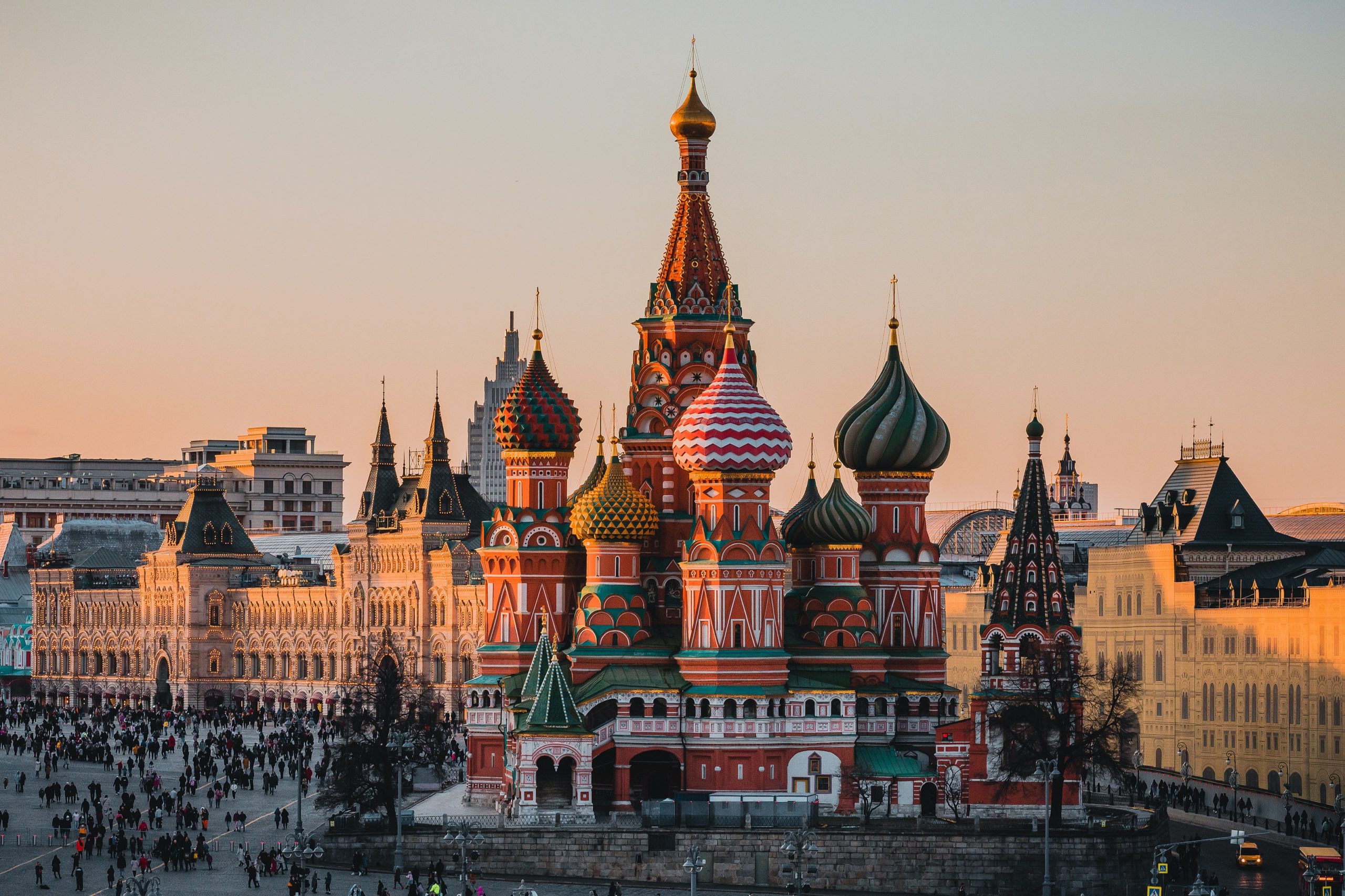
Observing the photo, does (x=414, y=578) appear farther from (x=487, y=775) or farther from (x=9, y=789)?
(x=487, y=775)

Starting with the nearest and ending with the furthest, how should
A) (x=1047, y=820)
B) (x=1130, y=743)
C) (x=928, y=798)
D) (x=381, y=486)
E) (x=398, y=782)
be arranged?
(x=1047, y=820) < (x=398, y=782) < (x=928, y=798) < (x=1130, y=743) < (x=381, y=486)

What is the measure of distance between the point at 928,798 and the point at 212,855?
21240 millimetres

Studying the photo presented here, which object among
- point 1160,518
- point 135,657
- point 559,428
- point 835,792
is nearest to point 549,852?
point 835,792

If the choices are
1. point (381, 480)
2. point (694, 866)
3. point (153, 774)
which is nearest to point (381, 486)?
point (381, 480)

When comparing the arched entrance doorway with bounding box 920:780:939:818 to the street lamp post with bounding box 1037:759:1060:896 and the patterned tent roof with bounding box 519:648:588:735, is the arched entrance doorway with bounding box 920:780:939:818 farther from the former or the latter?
the patterned tent roof with bounding box 519:648:588:735

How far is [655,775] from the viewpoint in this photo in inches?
3469

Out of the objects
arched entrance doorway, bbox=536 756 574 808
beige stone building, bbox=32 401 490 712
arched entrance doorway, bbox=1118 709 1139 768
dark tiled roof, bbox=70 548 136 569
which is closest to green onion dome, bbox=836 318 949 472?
arched entrance doorway, bbox=1118 709 1139 768

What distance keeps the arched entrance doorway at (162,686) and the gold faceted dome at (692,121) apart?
77981 millimetres

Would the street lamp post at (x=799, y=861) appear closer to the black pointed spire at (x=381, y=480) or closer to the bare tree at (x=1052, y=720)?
the bare tree at (x=1052, y=720)

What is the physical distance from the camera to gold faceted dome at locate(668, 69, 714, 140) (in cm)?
9662

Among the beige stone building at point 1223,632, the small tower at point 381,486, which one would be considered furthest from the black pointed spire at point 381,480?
the beige stone building at point 1223,632

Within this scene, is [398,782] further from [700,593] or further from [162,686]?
[162,686]

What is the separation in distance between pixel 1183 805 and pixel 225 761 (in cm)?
3560

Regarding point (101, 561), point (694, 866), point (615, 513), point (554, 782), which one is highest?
point (101, 561)
